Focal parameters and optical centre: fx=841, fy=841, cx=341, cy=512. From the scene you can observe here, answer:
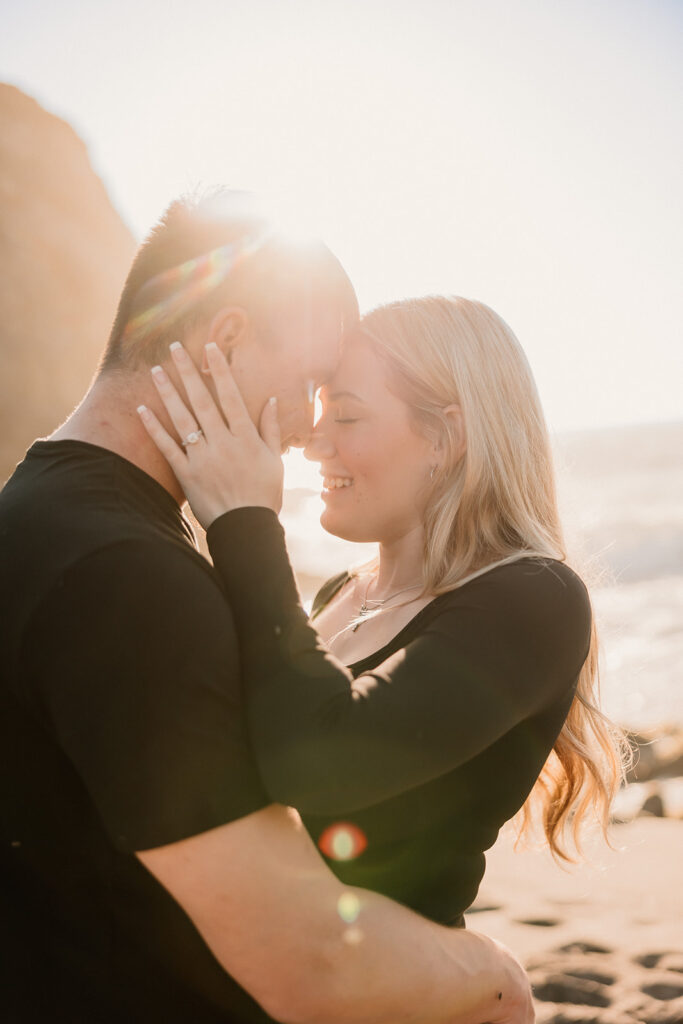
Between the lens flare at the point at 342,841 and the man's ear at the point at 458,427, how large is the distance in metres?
1.51

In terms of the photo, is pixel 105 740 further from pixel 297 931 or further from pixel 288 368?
pixel 288 368

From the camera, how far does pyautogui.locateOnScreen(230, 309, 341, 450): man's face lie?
2.33m

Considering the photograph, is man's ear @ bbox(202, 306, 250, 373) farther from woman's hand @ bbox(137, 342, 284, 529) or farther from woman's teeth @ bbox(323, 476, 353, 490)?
woman's teeth @ bbox(323, 476, 353, 490)

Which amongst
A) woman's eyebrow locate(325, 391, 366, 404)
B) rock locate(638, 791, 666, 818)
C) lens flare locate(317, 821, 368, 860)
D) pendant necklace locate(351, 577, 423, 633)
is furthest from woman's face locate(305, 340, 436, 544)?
rock locate(638, 791, 666, 818)

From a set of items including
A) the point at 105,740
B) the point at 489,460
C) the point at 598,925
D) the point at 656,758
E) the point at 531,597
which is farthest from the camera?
the point at 656,758

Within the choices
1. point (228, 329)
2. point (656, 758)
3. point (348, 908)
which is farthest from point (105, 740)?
point (656, 758)

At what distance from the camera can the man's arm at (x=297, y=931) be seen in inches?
60.8

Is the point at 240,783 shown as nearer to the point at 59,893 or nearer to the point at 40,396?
the point at 59,893

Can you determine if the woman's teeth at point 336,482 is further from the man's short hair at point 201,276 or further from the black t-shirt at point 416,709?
the man's short hair at point 201,276

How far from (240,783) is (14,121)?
1435 inches

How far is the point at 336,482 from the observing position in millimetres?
3410

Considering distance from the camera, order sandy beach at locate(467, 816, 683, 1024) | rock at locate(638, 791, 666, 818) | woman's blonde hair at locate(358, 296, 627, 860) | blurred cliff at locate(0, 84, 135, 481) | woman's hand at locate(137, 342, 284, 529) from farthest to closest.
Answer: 1. blurred cliff at locate(0, 84, 135, 481)
2. rock at locate(638, 791, 666, 818)
3. sandy beach at locate(467, 816, 683, 1024)
4. woman's blonde hair at locate(358, 296, 627, 860)
5. woman's hand at locate(137, 342, 284, 529)

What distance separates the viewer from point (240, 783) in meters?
1.58

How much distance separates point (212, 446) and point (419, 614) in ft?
3.09
